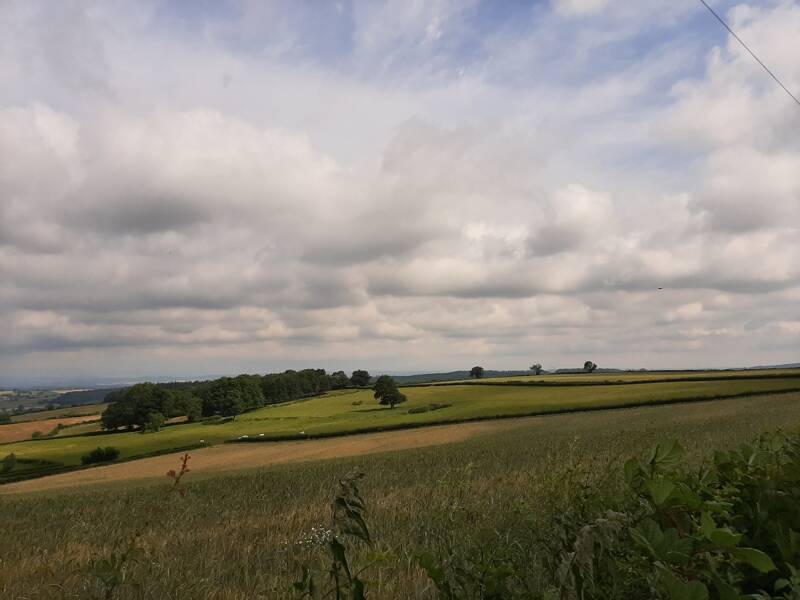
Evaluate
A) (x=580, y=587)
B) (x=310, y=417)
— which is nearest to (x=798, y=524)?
(x=580, y=587)

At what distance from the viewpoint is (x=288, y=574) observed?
17.2 feet

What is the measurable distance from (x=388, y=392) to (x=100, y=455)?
4948 cm

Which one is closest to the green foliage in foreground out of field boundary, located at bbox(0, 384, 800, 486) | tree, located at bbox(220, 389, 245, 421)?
field boundary, located at bbox(0, 384, 800, 486)

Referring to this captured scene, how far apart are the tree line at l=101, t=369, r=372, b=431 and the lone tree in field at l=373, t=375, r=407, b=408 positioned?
107 ft

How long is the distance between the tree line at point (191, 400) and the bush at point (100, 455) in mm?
34383

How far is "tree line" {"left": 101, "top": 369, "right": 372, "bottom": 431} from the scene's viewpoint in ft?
357

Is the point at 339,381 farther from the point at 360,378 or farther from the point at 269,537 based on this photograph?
the point at 269,537

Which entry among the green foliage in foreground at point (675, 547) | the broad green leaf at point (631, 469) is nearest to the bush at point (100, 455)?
the green foliage in foreground at point (675, 547)

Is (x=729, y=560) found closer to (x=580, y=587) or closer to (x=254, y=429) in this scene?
(x=580, y=587)

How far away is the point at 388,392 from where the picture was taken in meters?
103

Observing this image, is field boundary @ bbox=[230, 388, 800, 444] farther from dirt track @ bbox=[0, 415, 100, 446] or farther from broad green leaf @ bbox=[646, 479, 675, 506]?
broad green leaf @ bbox=[646, 479, 675, 506]

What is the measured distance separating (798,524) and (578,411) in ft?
215

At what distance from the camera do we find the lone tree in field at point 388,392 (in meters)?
103

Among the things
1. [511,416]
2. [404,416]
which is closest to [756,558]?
[511,416]
